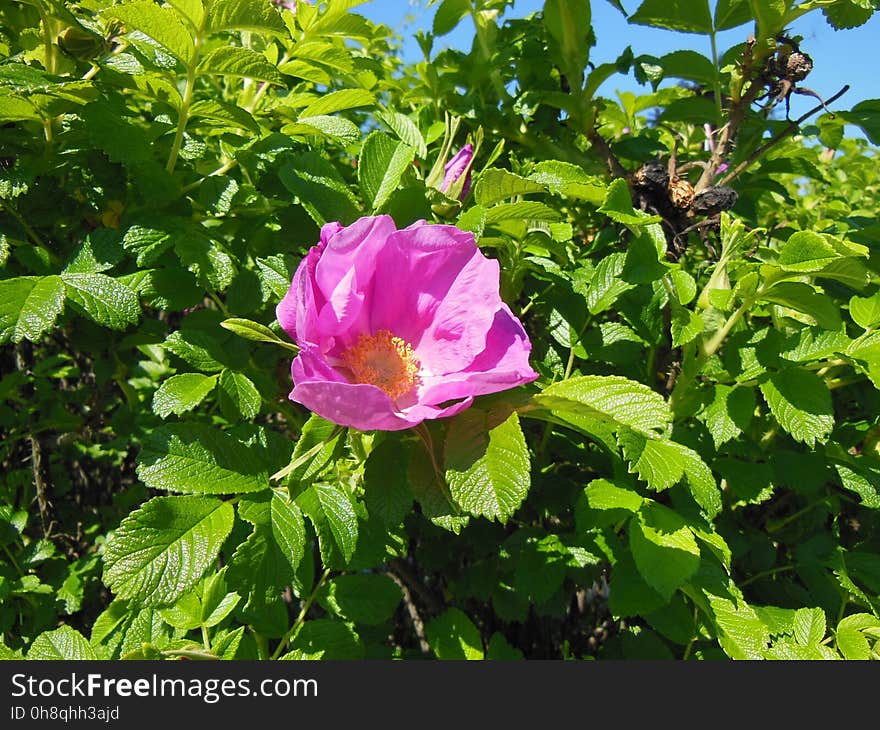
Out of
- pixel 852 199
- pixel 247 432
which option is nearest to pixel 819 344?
pixel 247 432

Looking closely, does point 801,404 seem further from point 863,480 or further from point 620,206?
point 620,206

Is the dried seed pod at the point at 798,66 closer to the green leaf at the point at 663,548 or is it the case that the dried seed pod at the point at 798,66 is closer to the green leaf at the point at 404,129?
the green leaf at the point at 404,129

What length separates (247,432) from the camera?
992 millimetres

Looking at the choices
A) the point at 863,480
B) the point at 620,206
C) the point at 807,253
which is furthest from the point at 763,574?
the point at 620,206

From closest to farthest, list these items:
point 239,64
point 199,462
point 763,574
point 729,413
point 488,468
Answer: point 488,468, point 199,462, point 239,64, point 729,413, point 763,574

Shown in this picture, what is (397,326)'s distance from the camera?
1029mm

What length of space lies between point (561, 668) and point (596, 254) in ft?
2.87

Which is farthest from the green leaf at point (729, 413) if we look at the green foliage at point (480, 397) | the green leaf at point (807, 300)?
the green leaf at point (807, 300)

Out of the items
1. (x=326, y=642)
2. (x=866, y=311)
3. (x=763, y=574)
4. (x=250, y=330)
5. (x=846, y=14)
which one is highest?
(x=846, y=14)

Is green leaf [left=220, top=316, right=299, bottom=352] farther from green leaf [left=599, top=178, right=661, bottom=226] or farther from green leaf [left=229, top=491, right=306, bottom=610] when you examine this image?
green leaf [left=599, top=178, right=661, bottom=226]

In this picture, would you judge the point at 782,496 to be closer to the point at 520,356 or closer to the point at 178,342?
the point at 520,356

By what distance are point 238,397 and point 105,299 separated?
0.23 m

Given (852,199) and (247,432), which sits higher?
(852,199)

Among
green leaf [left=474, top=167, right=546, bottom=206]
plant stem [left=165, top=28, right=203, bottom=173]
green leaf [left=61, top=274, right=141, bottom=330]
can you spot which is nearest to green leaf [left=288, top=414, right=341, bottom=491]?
green leaf [left=61, top=274, right=141, bottom=330]
